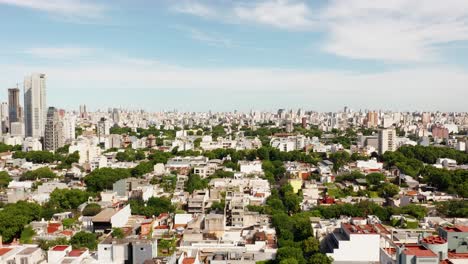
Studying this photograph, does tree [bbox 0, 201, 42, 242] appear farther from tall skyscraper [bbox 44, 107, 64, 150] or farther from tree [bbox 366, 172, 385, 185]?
tall skyscraper [bbox 44, 107, 64, 150]

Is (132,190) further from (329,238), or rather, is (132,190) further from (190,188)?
(329,238)

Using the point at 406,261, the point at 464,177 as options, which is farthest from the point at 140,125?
the point at 406,261

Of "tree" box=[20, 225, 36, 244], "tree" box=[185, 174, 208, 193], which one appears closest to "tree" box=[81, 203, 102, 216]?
"tree" box=[20, 225, 36, 244]

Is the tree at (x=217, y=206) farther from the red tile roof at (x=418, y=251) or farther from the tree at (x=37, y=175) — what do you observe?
the tree at (x=37, y=175)

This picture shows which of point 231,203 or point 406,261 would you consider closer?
point 406,261

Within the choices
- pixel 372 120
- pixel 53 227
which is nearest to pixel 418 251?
pixel 53 227
